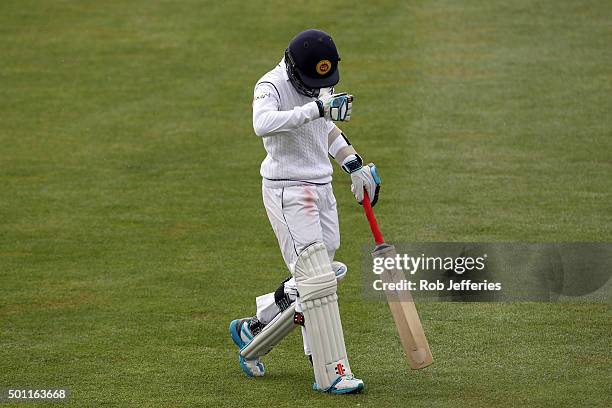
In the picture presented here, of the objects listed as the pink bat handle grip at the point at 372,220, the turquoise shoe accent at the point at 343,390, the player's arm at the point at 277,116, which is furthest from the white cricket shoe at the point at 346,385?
the player's arm at the point at 277,116

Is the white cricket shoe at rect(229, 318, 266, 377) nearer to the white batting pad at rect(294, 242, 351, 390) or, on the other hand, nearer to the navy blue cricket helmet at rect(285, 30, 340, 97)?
the white batting pad at rect(294, 242, 351, 390)

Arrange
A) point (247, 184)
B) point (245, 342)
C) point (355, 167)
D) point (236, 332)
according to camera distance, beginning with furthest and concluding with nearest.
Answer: point (247, 184), point (236, 332), point (245, 342), point (355, 167)

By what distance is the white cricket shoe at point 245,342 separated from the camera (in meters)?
7.42

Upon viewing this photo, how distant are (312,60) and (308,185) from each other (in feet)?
2.56

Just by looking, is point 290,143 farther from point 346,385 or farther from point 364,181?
point 346,385

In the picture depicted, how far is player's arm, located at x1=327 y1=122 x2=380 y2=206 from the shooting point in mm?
7312

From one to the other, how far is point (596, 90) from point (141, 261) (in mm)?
7692

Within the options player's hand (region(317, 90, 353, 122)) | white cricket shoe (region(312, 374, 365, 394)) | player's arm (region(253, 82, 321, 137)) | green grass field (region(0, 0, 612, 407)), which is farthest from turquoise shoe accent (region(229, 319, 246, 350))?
player's hand (region(317, 90, 353, 122))

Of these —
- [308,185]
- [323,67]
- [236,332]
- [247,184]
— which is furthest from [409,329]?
[247,184]

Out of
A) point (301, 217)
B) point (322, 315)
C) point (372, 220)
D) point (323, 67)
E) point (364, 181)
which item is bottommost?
point (322, 315)

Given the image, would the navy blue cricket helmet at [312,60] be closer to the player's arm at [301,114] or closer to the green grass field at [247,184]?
the player's arm at [301,114]

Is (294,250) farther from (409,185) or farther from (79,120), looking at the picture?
(79,120)

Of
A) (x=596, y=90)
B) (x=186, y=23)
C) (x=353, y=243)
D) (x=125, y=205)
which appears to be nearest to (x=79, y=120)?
(x=125, y=205)

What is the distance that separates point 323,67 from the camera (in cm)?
693
